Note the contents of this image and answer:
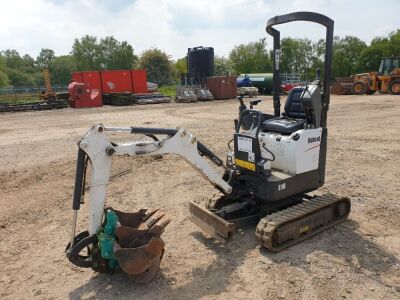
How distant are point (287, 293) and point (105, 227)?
1915 mm

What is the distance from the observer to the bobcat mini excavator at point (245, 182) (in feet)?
12.5

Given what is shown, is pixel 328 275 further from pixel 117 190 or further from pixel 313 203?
pixel 117 190

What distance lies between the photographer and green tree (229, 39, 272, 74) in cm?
7075

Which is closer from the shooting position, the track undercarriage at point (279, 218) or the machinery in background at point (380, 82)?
the track undercarriage at point (279, 218)

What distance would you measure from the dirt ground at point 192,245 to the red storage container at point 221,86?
62.7ft

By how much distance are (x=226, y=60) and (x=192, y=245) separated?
246 ft

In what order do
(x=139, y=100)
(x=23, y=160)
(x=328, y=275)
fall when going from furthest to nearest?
1. (x=139, y=100)
2. (x=23, y=160)
3. (x=328, y=275)

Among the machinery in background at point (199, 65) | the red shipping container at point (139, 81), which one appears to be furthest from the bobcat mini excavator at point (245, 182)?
the machinery in background at point (199, 65)

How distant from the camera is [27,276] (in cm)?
420

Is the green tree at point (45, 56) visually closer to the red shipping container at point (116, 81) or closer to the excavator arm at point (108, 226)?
the red shipping container at point (116, 81)

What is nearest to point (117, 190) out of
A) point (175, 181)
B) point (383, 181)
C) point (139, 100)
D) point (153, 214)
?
point (175, 181)

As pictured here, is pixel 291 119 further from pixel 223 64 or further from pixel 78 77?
pixel 223 64

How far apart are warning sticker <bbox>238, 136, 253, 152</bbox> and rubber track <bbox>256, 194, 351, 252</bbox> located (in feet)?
2.81

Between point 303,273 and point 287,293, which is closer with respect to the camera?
point 287,293
